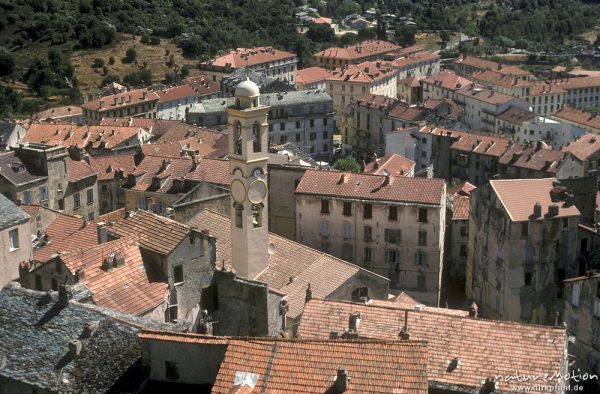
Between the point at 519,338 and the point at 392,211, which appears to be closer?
the point at 519,338

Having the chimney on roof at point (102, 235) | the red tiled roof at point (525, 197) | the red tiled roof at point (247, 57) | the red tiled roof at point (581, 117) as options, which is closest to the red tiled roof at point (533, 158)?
the red tiled roof at point (525, 197)

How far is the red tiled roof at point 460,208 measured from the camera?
220 ft

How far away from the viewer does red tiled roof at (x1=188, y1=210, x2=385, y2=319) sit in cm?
4503

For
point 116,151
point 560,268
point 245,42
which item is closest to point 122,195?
point 116,151

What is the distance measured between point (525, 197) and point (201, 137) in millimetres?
41616

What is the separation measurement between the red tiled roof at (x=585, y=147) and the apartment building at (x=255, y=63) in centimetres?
5972

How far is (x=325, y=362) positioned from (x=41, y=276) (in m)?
16.9

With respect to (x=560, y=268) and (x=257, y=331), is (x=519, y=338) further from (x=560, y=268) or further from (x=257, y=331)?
(x=560, y=268)

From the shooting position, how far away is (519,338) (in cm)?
3042

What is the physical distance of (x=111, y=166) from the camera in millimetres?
73688

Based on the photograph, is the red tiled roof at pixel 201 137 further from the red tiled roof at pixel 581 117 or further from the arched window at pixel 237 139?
the red tiled roof at pixel 581 117

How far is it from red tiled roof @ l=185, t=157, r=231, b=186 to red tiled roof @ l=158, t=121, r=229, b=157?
1618 cm

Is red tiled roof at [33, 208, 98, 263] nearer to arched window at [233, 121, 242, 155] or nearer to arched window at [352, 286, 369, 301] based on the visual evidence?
arched window at [233, 121, 242, 155]

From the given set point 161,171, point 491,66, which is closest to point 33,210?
point 161,171
